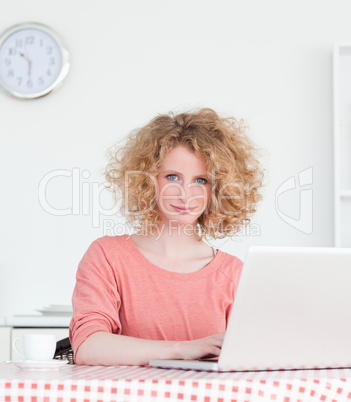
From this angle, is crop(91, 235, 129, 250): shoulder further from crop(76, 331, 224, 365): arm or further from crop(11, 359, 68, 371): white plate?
crop(11, 359, 68, 371): white plate

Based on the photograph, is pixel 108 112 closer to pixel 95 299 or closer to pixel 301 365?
pixel 95 299

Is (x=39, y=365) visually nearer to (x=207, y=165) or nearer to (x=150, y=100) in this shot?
(x=207, y=165)

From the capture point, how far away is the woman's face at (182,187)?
5.40 ft

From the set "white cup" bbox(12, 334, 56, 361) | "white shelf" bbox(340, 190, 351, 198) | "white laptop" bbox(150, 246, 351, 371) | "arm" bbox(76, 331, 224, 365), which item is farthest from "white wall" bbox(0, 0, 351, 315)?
"white laptop" bbox(150, 246, 351, 371)

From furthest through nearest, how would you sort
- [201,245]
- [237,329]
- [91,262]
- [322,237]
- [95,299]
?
[322,237]
[201,245]
[91,262]
[95,299]
[237,329]

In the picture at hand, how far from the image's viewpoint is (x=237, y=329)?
975 mm

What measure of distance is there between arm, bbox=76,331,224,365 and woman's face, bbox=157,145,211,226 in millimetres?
422

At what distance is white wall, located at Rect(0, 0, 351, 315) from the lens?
9.80 feet

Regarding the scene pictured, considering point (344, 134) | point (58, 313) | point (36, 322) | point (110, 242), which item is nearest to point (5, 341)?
point (36, 322)

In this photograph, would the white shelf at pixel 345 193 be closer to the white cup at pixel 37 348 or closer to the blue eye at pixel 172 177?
the blue eye at pixel 172 177

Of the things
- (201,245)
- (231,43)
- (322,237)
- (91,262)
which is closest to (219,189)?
(201,245)

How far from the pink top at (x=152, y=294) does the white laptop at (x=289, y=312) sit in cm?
57

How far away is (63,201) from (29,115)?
422 mm

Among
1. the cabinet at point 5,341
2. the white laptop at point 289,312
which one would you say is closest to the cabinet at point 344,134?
the cabinet at point 5,341
